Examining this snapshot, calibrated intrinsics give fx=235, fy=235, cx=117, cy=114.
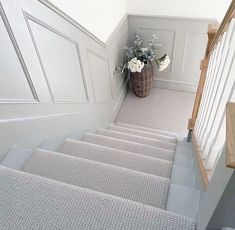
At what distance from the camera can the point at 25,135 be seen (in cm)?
138

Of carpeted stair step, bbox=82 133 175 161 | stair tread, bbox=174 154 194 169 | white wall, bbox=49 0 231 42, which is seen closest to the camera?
stair tread, bbox=174 154 194 169

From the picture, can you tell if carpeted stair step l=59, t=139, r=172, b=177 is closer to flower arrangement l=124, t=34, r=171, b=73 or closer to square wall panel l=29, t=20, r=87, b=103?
square wall panel l=29, t=20, r=87, b=103

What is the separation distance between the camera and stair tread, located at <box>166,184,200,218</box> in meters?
1.00

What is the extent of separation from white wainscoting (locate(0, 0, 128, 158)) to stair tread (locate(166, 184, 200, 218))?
88 cm

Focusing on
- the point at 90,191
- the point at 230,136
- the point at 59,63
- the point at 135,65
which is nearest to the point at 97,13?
the point at 59,63

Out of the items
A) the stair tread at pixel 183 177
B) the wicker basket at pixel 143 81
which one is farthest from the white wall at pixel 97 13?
the stair tread at pixel 183 177

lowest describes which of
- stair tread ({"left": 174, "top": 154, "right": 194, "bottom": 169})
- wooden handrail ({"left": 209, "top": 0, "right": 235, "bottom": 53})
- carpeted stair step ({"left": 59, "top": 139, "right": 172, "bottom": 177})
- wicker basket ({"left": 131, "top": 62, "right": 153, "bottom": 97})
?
wicker basket ({"left": 131, "top": 62, "right": 153, "bottom": 97})

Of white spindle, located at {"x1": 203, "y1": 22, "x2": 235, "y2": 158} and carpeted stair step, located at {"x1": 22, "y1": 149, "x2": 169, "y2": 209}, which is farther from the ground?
white spindle, located at {"x1": 203, "y1": 22, "x2": 235, "y2": 158}

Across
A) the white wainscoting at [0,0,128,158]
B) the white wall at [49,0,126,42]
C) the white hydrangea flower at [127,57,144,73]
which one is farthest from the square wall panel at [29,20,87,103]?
the white hydrangea flower at [127,57,144,73]

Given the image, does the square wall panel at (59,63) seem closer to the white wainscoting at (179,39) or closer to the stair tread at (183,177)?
the stair tread at (183,177)

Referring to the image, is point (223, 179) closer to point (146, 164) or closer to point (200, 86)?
point (146, 164)

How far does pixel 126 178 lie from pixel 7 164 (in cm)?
62

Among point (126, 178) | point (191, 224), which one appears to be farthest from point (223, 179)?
point (126, 178)

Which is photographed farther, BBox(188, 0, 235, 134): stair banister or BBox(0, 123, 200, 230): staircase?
BBox(188, 0, 235, 134): stair banister
